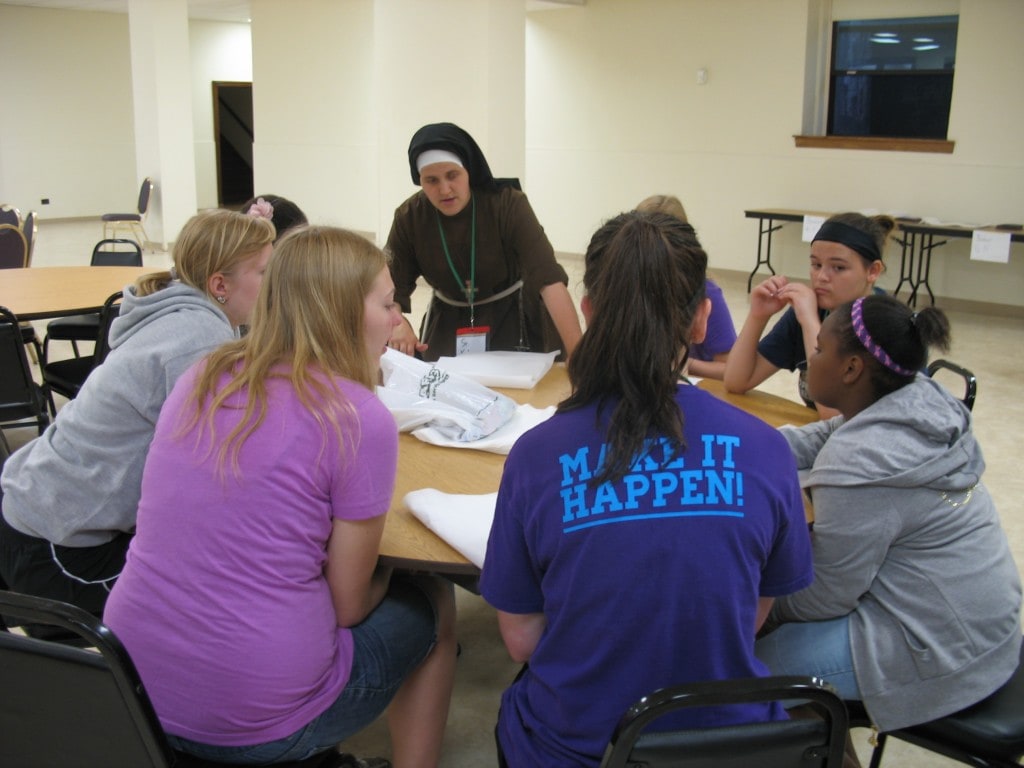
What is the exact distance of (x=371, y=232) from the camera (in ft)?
39.9

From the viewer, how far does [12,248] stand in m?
5.51

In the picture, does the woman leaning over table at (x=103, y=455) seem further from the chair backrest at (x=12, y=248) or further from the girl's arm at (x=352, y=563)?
the chair backrest at (x=12, y=248)

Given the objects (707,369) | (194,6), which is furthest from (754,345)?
(194,6)

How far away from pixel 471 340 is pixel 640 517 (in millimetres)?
1885

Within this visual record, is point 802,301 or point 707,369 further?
point 707,369

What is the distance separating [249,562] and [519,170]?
7.30 meters

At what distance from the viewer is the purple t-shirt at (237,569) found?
1.50 metres

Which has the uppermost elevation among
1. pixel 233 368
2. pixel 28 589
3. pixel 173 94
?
pixel 173 94

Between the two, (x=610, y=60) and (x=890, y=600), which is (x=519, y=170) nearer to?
(x=610, y=60)

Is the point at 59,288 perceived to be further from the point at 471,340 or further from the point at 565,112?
the point at 565,112

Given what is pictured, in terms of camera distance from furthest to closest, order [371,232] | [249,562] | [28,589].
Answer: [371,232], [28,589], [249,562]

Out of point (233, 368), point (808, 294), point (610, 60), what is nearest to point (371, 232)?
point (610, 60)

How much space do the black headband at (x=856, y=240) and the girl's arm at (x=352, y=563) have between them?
1.51 m

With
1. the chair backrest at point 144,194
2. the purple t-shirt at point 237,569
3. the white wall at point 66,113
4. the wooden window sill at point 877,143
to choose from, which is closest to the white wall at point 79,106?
the white wall at point 66,113
